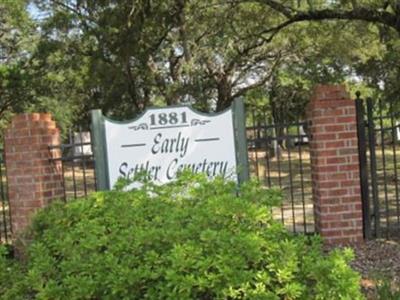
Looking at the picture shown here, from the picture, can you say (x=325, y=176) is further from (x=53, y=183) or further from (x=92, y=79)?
(x=92, y=79)

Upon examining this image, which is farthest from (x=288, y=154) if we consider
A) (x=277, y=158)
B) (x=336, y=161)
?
(x=277, y=158)

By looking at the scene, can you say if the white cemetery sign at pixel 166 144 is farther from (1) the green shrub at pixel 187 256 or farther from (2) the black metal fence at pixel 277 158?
(1) the green shrub at pixel 187 256

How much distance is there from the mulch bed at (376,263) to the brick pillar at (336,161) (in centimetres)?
31

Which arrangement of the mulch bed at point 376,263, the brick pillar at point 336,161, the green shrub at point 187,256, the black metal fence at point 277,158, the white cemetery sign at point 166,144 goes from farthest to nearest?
1. the black metal fence at point 277,158
2. the brick pillar at point 336,161
3. the white cemetery sign at point 166,144
4. the mulch bed at point 376,263
5. the green shrub at point 187,256

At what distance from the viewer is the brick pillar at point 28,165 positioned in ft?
19.4

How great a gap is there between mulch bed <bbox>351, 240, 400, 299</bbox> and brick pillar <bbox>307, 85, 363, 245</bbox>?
31 centimetres

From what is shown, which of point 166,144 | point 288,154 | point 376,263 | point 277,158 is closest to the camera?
point 376,263

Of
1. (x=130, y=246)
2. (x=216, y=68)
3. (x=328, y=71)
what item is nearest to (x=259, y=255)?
(x=130, y=246)

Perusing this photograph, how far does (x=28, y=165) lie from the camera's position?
19.4 ft

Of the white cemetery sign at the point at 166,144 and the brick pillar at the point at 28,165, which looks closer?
the white cemetery sign at the point at 166,144

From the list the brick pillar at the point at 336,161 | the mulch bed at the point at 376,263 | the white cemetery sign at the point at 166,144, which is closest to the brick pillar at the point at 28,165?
the white cemetery sign at the point at 166,144

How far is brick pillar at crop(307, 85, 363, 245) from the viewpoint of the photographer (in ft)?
19.1

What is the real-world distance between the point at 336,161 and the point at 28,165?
120 inches

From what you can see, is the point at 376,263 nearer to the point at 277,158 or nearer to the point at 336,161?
the point at 336,161
